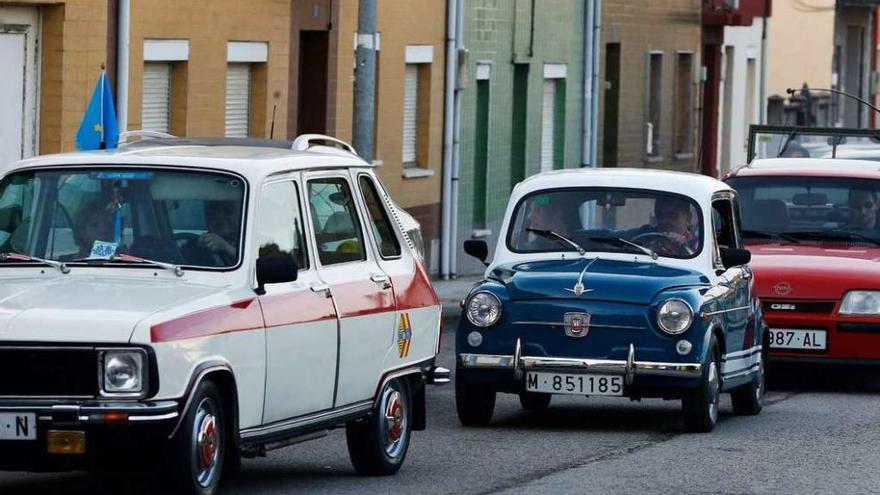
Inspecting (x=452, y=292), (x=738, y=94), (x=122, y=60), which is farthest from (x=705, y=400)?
(x=738, y=94)

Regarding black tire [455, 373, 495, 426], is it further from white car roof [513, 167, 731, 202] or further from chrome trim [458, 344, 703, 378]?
white car roof [513, 167, 731, 202]

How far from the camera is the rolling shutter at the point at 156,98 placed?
21.8 meters

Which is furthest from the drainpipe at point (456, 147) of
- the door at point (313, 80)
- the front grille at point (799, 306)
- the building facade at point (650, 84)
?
the front grille at point (799, 306)

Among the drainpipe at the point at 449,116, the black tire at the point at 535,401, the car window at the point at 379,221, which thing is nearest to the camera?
the car window at the point at 379,221

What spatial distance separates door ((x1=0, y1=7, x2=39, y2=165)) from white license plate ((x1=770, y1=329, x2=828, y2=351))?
6553mm

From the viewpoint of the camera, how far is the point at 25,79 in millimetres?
19672

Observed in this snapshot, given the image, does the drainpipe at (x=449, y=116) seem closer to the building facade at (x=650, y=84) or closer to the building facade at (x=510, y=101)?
the building facade at (x=510, y=101)

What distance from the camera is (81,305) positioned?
30.4ft

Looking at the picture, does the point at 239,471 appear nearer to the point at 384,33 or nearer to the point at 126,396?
the point at 126,396

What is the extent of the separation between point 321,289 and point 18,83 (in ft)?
31.2

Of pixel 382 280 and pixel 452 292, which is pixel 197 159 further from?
pixel 452 292

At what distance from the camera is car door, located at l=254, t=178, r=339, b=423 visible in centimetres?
1010

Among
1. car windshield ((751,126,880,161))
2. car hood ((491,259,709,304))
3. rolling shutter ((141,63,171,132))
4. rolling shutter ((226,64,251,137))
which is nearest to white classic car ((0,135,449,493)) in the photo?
car hood ((491,259,709,304))

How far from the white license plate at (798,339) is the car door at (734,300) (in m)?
1.76
